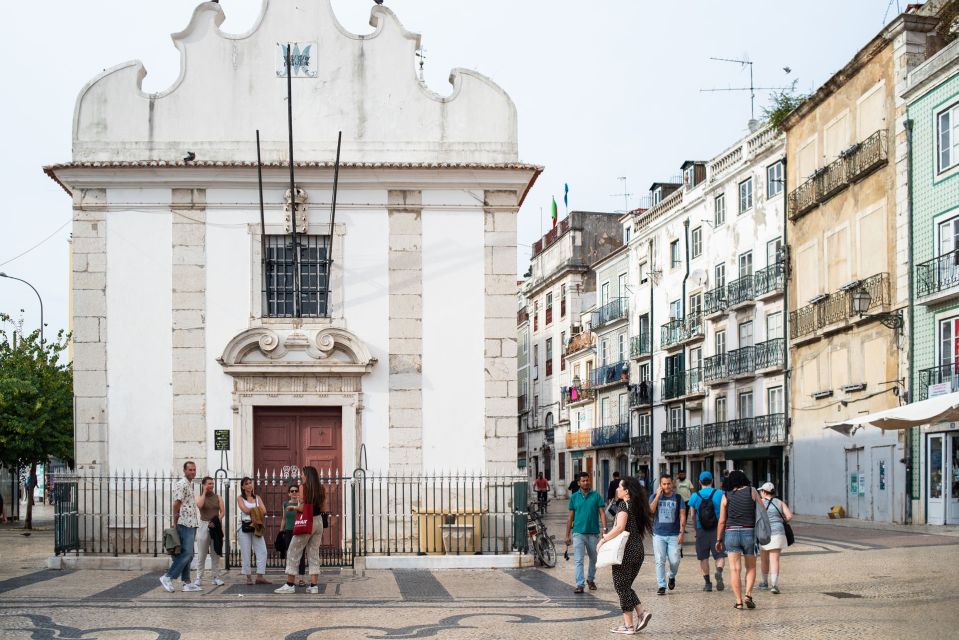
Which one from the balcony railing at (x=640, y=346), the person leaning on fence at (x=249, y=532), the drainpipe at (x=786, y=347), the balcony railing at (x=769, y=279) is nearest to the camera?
the person leaning on fence at (x=249, y=532)

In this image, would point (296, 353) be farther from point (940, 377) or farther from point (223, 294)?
point (940, 377)

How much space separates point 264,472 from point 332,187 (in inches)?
188

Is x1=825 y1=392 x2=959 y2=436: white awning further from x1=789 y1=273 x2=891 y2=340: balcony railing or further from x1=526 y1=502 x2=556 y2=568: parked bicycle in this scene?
x1=789 y1=273 x2=891 y2=340: balcony railing

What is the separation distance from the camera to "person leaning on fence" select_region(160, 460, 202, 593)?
16491 millimetres

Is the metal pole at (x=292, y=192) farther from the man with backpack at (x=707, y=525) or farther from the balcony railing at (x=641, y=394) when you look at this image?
the balcony railing at (x=641, y=394)

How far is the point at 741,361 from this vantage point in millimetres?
45062

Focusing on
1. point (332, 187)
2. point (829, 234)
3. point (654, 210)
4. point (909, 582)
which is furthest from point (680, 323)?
point (909, 582)

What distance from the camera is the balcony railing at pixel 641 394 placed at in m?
55.9

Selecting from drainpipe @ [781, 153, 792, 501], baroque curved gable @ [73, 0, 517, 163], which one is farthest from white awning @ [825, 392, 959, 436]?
drainpipe @ [781, 153, 792, 501]

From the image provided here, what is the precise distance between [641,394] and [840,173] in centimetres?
2197

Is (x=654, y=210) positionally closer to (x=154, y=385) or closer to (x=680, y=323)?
(x=680, y=323)

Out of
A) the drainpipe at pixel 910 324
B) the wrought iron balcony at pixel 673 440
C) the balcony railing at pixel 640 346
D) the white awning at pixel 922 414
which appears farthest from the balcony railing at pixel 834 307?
the balcony railing at pixel 640 346

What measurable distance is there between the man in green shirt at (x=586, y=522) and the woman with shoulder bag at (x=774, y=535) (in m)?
2.02

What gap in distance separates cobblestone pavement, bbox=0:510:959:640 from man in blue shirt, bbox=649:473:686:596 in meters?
0.35
